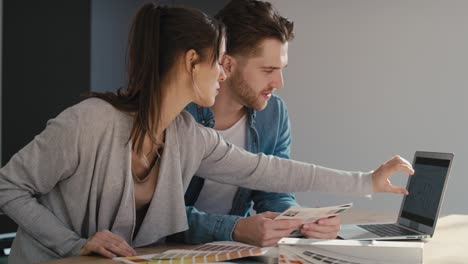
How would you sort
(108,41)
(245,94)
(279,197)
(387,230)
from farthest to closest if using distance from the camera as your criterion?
1. (108,41)
2. (245,94)
3. (279,197)
4. (387,230)

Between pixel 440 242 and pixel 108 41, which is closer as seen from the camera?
pixel 440 242

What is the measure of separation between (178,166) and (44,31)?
8.09 feet

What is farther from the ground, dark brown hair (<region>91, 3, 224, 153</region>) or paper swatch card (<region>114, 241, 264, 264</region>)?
dark brown hair (<region>91, 3, 224, 153</region>)

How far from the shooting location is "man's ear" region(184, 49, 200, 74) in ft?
6.20

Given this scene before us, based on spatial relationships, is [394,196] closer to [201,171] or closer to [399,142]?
[399,142]

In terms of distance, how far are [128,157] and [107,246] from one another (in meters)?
0.25

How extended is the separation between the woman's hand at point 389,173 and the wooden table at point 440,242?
0.19 metres

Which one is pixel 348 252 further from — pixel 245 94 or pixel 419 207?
pixel 245 94

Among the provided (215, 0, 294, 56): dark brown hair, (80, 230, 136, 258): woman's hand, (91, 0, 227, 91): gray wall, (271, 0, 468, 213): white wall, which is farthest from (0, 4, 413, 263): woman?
(271, 0, 468, 213): white wall

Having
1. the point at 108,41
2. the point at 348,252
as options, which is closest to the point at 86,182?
the point at 348,252

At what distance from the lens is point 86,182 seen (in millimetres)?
1783

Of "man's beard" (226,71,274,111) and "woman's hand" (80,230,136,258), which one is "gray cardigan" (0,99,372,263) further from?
"man's beard" (226,71,274,111)

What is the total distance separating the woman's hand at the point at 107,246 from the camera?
167 centimetres

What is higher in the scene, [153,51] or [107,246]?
[153,51]
